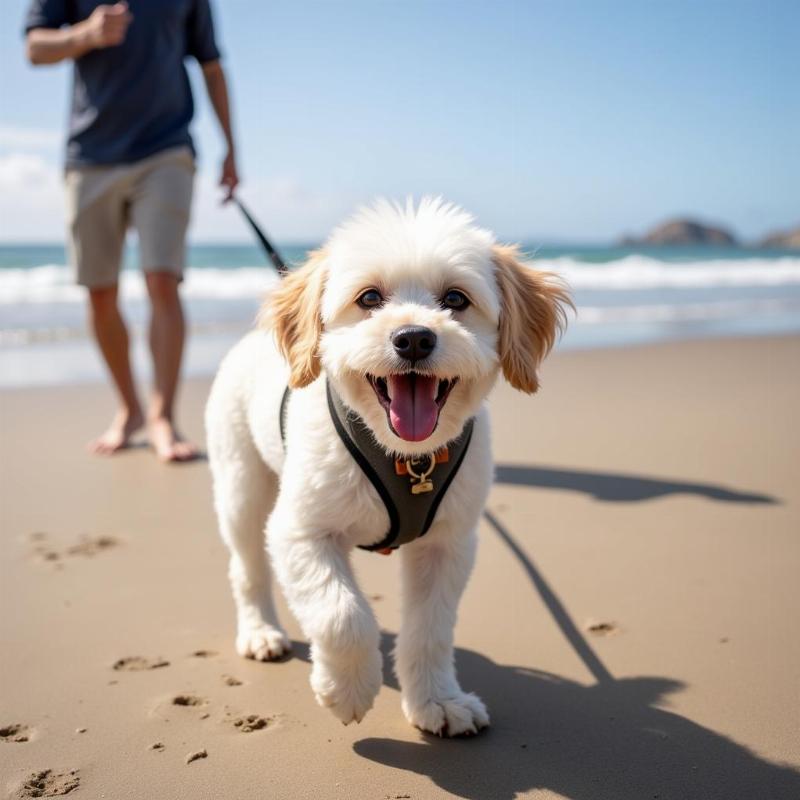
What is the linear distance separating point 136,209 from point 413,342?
157 inches

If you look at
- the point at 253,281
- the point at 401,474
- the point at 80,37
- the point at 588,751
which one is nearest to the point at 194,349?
the point at 80,37

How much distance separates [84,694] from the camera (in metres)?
2.97

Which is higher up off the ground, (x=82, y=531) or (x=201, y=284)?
(x=82, y=531)

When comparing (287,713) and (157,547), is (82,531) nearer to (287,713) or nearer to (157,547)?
(157,547)

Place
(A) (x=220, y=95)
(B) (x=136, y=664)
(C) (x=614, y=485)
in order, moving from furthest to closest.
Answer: (A) (x=220, y=95)
(C) (x=614, y=485)
(B) (x=136, y=664)

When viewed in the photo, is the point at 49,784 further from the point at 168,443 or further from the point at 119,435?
the point at 119,435

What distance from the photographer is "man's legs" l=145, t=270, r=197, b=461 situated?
594 centimetres

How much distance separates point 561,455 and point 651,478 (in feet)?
2.32

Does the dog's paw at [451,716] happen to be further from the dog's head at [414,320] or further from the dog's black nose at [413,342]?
the dog's black nose at [413,342]

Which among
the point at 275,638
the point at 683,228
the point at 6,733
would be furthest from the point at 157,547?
the point at 683,228

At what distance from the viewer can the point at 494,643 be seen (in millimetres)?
3375

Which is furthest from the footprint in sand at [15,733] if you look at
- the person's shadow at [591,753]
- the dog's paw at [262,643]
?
the person's shadow at [591,753]

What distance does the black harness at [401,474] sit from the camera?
2670 millimetres

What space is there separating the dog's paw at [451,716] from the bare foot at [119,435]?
12.6 feet
